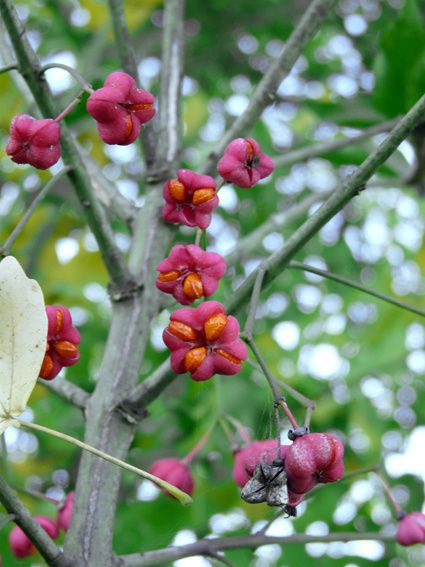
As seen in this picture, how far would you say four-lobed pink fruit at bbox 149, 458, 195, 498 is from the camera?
1121 millimetres

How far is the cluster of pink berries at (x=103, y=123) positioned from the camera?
0.81 meters

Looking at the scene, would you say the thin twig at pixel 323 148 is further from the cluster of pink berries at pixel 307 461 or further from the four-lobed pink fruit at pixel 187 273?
the cluster of pink berries at pixel 307 461

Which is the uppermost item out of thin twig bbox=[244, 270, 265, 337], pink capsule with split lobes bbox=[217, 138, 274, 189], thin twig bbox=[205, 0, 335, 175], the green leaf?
the green leaf

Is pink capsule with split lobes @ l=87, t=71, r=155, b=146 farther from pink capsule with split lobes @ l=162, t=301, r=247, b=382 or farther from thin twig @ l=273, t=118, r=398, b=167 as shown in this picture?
thin twig @ l=273, t=118, r=398, b=167

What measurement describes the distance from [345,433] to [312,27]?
1004 mm

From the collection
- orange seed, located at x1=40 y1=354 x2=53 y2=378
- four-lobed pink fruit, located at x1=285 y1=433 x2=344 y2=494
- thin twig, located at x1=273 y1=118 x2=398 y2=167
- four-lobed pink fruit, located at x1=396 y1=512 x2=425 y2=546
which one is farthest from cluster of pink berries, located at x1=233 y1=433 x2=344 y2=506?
thin twig, located at x1=273 y1=118 x2=398 y2=167

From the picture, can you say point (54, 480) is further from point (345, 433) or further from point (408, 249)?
point (408, 249)

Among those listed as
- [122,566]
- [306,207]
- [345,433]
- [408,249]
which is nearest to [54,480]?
[345,433]

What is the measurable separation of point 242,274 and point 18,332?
4.73ft

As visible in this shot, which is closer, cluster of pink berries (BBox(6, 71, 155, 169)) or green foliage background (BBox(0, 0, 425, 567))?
cluster of pink berries (BBox(6, 71, 155, 169))

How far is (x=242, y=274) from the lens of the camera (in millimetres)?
2109

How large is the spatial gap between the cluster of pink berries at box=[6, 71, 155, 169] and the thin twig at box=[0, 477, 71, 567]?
0.30 meters

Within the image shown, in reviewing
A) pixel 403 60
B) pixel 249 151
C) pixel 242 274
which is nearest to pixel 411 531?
pixel 249 151

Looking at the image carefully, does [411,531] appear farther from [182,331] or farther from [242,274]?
[242,274]
